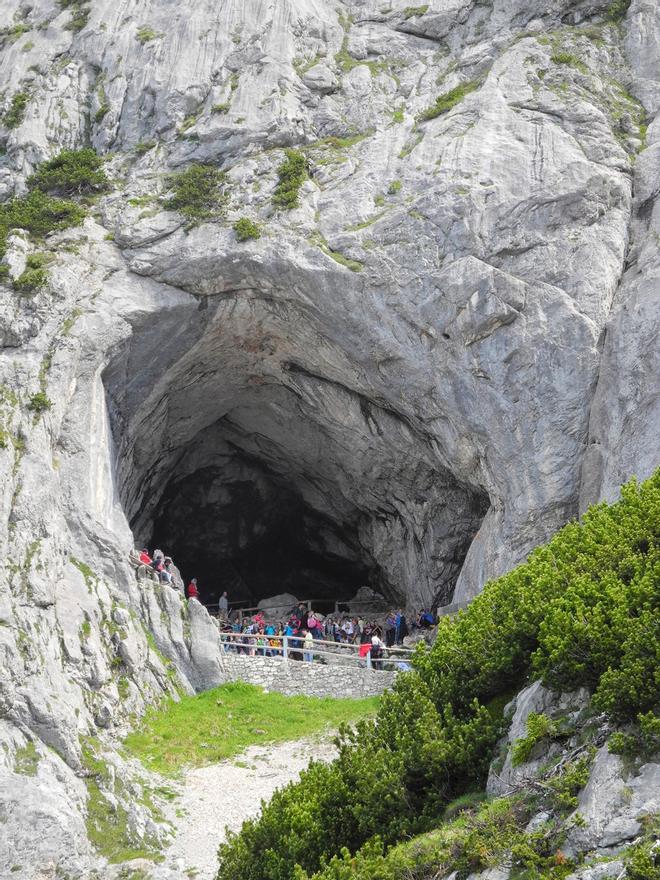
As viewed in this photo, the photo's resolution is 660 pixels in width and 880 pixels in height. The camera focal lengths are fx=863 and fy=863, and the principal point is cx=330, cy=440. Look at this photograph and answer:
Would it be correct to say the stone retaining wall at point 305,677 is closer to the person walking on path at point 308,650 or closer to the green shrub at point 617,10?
the person walking on path at point 308,650

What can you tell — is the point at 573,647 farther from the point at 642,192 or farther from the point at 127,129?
the point at 127,129

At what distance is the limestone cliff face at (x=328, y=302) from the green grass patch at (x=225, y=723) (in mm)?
886

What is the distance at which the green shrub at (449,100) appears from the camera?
106 ft

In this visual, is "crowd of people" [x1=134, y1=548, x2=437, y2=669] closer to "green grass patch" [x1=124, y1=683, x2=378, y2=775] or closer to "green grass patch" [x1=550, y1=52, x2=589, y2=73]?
"green grass patch" [x1=124, y1=683, x2=378, y2=775]

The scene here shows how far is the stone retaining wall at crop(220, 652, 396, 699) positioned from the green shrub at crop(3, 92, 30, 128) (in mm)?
23128

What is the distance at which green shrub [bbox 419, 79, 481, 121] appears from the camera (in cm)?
3231

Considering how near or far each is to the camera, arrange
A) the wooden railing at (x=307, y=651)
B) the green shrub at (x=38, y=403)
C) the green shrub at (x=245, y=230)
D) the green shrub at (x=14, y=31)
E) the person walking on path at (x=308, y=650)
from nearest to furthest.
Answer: the person walking on path at (x=308, y=650) < the wooden railing at (x=307, y=651) < the green shrub at (x=38, y=403) < the green shrub at (x=245, y=230) < the green shrub at (x=14, y=31)

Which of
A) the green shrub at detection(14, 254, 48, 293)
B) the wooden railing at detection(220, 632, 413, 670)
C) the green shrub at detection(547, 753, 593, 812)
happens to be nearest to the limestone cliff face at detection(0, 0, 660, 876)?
the green shrub at detection(14, 254, 48, 293)

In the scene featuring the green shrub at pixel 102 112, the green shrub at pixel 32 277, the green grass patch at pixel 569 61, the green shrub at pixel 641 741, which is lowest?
the green shrub at pixel 641 741

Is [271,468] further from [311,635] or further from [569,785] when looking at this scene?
[569,785]

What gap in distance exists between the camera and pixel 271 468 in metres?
39.9

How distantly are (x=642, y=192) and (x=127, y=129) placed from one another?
64.8 feet

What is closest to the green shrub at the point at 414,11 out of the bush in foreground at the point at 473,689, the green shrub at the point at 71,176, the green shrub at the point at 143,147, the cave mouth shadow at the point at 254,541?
the green shrub at the point at 143,147

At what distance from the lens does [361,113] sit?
33688 mm
